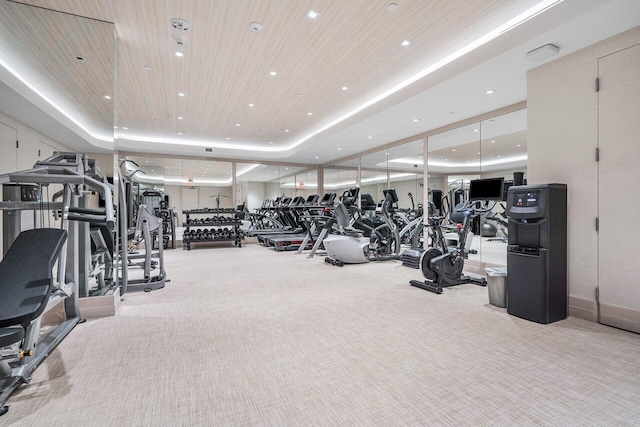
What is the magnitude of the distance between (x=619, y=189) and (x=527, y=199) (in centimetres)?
81

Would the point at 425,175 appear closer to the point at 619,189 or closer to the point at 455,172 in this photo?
the point at 455,172

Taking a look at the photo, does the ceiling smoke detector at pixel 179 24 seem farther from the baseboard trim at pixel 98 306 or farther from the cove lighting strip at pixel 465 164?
the cove lighting strip at pixel 465 164

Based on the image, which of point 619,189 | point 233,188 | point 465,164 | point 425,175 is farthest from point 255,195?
point 619,189

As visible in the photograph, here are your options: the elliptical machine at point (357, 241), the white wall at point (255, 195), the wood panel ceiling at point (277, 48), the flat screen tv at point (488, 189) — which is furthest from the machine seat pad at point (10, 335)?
the white wall at point (255, 195)

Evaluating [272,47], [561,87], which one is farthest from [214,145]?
[561,87]

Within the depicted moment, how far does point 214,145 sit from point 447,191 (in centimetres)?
720

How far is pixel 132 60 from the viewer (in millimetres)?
4328

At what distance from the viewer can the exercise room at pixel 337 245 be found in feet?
6.17

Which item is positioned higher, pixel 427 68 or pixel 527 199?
pixel 427 68

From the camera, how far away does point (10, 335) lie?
179 centimetres

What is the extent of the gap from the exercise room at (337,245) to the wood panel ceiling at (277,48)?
3 centimetres

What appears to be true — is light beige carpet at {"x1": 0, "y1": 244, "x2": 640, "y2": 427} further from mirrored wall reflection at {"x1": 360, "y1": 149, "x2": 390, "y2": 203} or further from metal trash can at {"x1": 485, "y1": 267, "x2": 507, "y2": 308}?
mirrored wall reflection at {"x1": 360, "y1": 149, "x2": 390, "y2": 203}

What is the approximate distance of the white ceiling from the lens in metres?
3.17

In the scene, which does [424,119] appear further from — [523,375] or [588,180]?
[523,375]
